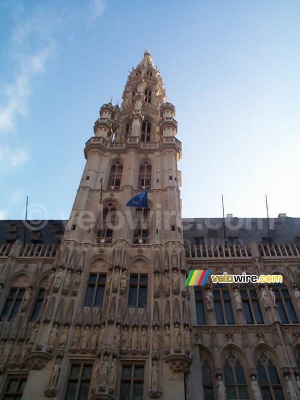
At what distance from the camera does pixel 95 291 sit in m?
24.4

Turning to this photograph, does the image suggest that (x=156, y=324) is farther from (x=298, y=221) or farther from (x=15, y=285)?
(x=298, y=221)

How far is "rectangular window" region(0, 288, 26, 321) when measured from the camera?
24578 millimetres

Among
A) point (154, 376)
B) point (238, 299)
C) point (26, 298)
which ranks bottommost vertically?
point (154, 376)

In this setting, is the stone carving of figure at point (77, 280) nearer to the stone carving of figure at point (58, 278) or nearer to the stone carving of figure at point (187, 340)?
the stone carving of figure at point (58, 278)

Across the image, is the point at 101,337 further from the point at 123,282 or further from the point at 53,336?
the point at 123,282

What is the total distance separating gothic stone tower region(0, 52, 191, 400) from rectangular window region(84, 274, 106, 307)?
7cm

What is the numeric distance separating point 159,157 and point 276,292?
670 inches

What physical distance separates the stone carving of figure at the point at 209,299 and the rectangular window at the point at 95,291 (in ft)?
22.9

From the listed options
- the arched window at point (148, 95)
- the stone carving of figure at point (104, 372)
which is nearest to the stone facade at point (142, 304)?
the stone carving of figure at point (104, 372)

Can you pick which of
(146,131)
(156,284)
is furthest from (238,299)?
(146,131)

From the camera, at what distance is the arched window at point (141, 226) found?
28297mm

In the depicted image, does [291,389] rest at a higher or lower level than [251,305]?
lower

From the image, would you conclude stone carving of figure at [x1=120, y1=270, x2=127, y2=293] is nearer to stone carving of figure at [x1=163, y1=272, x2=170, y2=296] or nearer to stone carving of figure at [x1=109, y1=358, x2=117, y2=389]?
stone carving of figure at [x1=163, y1=272, x2=170, y2=296]

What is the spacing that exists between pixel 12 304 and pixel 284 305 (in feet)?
60.1
